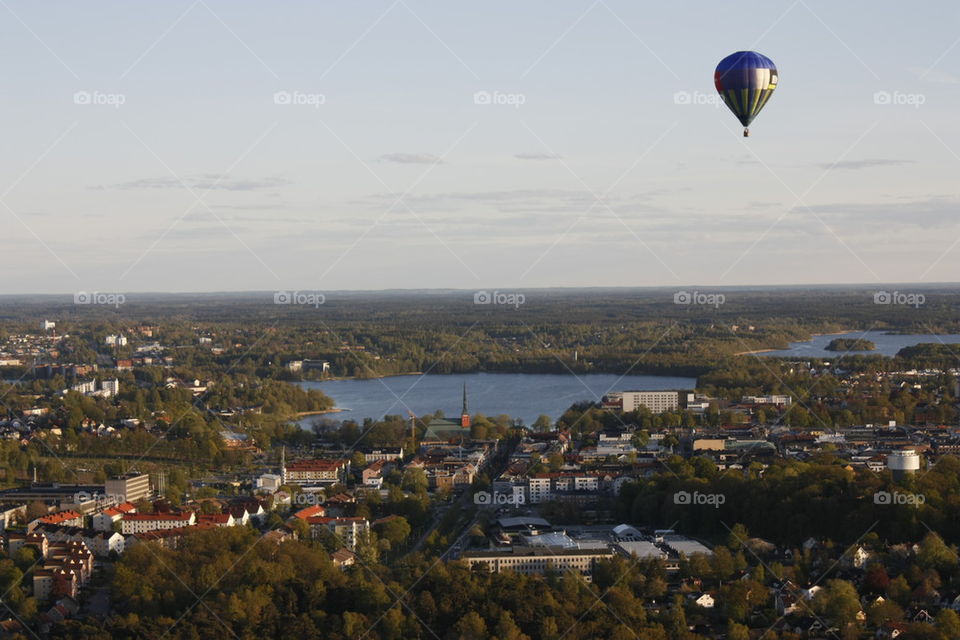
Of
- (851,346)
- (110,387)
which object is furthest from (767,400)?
(851,346)

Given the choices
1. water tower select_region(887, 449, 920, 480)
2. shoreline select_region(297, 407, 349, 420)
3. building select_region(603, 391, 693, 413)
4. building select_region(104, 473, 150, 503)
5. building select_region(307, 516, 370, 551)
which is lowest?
building select_region(307, 516, 370, 551)

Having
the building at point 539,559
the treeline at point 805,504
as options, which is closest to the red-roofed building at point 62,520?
the building at point 539,559

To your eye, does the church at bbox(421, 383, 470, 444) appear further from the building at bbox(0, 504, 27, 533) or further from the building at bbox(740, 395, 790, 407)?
the building at bbox(0, 504, 27, 533)

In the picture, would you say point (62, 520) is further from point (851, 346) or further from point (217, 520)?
point (851, 346)

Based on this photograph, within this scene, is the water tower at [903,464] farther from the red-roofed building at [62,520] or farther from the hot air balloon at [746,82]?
the red-roofed building at [62,520]

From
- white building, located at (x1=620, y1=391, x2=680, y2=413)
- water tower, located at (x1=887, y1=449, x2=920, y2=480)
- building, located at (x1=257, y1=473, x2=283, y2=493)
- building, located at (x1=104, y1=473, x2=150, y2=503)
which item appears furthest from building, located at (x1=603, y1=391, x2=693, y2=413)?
building, located at (x1=104, y1=473, x2=150, y2=503)
